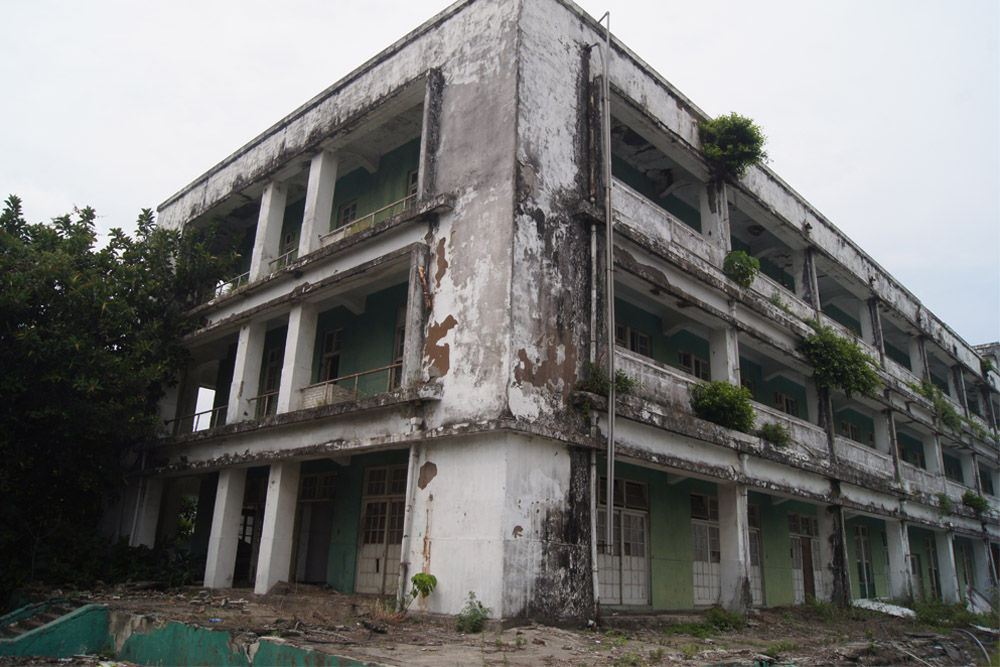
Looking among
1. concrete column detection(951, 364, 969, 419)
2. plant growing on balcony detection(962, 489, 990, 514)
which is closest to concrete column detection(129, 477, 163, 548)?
plant growing on balcony detection(962, 489, 990, 514)

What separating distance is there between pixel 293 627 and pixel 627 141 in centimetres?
992

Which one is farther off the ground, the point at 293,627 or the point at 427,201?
the point at 427,201

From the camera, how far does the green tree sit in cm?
1202

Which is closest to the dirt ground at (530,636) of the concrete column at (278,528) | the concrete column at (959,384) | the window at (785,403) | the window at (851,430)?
the concrete column at (278,528)

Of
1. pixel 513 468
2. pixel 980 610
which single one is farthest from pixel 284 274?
pixel 980 610

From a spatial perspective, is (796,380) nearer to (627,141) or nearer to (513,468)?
(627,141)

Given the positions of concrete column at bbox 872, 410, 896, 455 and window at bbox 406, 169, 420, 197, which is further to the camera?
concrete column at bbox 872, 410, 896, 455

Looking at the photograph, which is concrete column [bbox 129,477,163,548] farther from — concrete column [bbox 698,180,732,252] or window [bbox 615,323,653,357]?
concrete column [bbox 698,180,732,252]

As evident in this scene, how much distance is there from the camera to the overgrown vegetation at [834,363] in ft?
48.8

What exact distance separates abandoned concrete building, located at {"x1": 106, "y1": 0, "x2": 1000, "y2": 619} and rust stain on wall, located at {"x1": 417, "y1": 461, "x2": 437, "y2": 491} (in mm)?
50

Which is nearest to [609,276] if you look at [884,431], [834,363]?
[834,363]

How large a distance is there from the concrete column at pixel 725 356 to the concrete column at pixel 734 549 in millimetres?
1873

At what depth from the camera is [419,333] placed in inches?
403

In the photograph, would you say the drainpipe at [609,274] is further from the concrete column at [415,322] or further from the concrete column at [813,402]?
the concrete column at [813,402]
